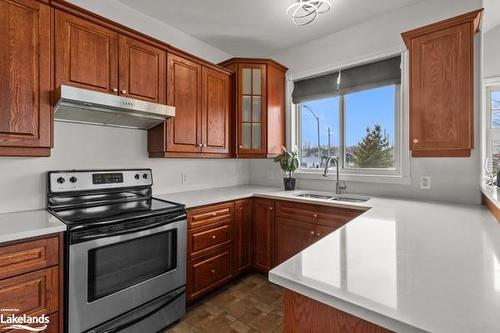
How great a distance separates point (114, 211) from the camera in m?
1.74

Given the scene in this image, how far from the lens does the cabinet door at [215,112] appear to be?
8.48ft

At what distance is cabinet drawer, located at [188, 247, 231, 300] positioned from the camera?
6.87 ft

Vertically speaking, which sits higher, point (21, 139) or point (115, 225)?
point (21, 139)

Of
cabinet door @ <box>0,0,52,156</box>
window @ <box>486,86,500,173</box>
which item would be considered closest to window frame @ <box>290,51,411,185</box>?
window @ <box>486,86,500,173</box>

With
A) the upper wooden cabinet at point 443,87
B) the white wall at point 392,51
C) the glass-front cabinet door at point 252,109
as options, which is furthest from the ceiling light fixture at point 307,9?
the upper wooden cabinet at point 443,87

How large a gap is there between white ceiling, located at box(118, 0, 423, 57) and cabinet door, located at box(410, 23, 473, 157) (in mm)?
772

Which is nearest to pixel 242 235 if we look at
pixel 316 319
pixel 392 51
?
pixel 316 319

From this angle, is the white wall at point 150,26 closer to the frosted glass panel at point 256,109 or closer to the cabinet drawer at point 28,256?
the frosted glass panel at point 256,109

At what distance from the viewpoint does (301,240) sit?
2.37m

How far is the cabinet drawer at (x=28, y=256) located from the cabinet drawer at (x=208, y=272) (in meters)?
0.98

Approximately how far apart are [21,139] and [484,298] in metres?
2.20

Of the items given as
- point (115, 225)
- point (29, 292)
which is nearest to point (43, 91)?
point (115, 225)

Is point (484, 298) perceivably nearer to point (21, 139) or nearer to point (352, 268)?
point (352, 268)

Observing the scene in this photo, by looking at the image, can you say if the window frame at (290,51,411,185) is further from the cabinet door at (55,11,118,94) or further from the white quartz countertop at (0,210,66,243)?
the white quartz countertop at (0,210,66,243)
